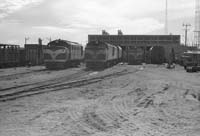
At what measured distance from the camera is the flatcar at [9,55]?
3273 cm

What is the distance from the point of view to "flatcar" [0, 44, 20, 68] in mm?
32734

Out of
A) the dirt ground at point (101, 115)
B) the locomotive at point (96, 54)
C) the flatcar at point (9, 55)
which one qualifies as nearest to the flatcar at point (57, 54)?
the locomotive at point (96, 54)

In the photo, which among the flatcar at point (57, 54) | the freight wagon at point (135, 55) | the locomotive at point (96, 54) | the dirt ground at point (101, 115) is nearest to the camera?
the dirt ground at point (101, 115)

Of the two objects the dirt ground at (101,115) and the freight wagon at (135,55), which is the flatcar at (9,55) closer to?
the freight wagon at (135,55)

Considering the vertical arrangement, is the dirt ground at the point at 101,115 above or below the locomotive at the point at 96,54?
below

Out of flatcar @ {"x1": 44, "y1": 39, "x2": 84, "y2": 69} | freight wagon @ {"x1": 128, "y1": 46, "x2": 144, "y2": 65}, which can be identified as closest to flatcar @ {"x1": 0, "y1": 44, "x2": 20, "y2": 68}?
flatcar @ {"x1": 44, "y1": 39, "x2": 84, "y2": 69}

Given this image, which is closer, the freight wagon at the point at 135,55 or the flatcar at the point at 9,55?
the flatcar at the point at 9,55

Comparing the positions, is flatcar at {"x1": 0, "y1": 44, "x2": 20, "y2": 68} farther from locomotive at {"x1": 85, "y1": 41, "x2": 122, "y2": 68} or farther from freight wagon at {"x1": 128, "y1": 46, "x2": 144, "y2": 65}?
freight wagon at {"x1": 128, "y1": 46, "x2": 144, "y2": 65}

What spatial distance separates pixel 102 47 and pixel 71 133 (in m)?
25.8

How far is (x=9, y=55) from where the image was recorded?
34.4m

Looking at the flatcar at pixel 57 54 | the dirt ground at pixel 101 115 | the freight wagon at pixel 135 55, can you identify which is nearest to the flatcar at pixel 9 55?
the flatcar at pixel 57 54

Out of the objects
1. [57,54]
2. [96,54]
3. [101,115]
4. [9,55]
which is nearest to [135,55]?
[96,54]

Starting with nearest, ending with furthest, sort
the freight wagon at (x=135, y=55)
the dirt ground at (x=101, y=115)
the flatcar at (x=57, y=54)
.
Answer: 1. the dirt ground at (x=101, y=115)
2. the flatcar at (x=57, y=54)
3. the freight wagon at (x=135, y=55)

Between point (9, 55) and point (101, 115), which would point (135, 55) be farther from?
point (101, 115)
